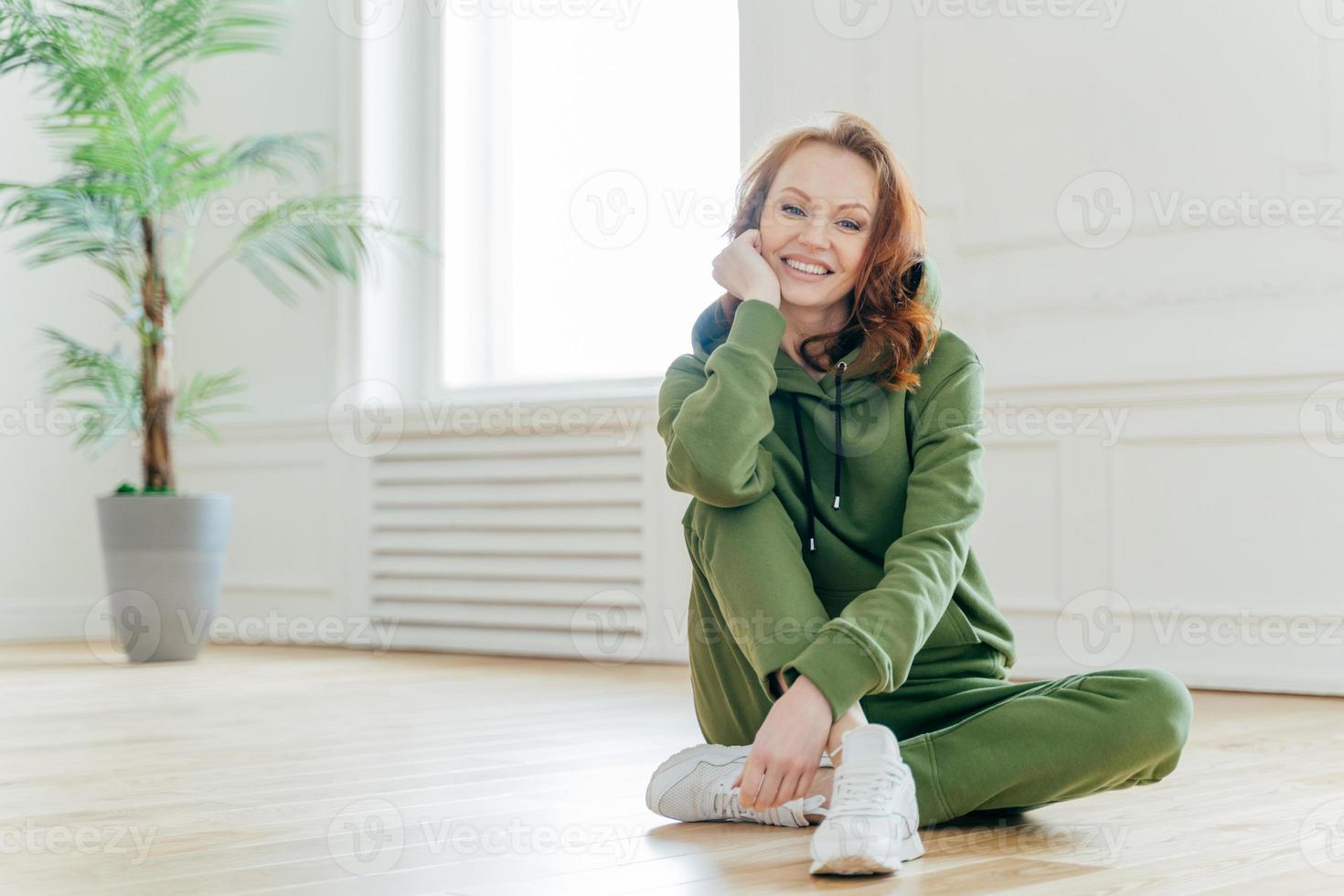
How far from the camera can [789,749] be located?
124 centimetres

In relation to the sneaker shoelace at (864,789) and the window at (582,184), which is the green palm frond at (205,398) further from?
the sneaker shoelace at (864,789)

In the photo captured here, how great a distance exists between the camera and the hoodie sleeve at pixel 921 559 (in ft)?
4.15

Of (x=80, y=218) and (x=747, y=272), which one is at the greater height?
(x=80, y=218)

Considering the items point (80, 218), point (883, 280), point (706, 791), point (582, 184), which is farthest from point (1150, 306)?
point (80, 218)

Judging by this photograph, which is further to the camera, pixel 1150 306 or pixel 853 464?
pixel 1150 306

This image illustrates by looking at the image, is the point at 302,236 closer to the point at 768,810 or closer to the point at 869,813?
the point at 768,810

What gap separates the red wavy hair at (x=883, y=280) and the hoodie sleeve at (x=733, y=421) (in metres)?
0.10

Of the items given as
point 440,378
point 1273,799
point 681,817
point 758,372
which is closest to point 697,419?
point 758,372

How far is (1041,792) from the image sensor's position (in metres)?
1.39

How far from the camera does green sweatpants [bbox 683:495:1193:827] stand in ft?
4.41

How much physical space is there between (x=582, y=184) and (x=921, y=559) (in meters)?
2.84

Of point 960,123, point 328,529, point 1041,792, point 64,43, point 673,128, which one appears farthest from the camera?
point 328,529

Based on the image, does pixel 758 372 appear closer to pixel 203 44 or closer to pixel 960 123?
pixel 960 123

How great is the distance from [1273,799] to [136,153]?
2.99m
